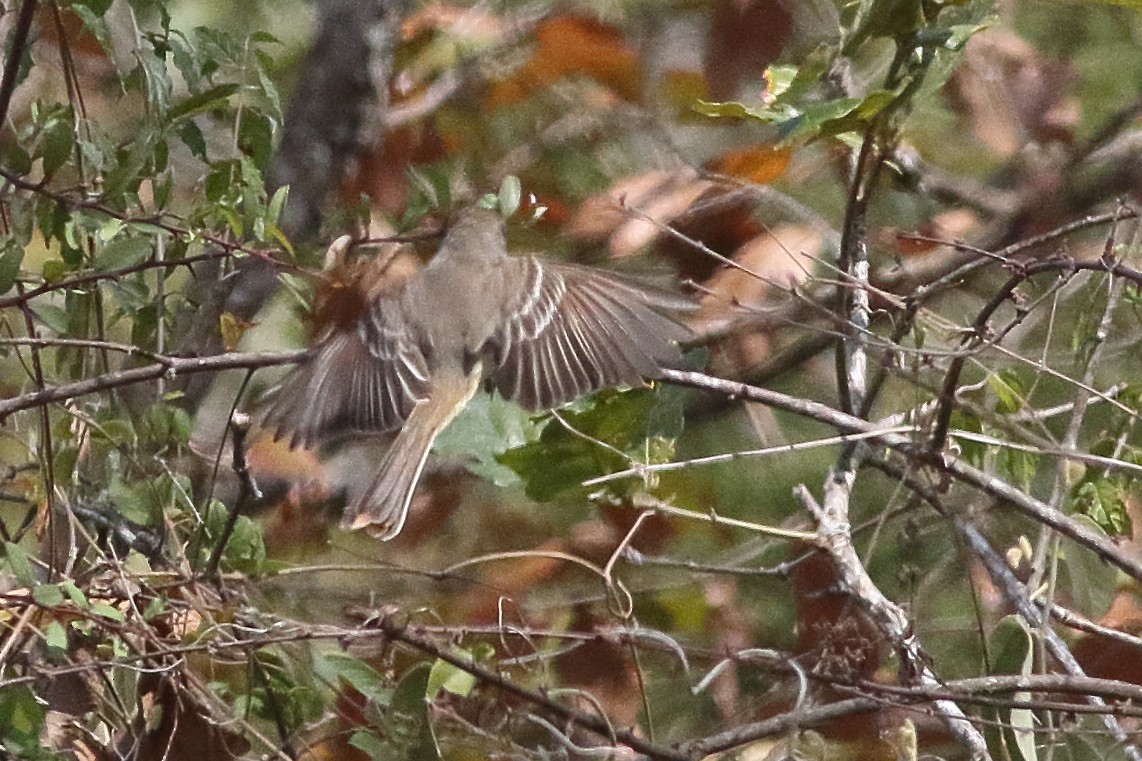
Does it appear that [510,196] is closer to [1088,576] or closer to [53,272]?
[53,272]

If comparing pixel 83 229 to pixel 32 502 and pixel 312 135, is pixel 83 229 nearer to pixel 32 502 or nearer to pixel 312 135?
pixel 32 502

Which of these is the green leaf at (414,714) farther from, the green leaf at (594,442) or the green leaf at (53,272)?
the green leaf at (53,272)

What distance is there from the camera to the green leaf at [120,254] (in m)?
1.79

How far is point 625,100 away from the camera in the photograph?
2.96 m

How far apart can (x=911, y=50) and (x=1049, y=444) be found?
1.48ft

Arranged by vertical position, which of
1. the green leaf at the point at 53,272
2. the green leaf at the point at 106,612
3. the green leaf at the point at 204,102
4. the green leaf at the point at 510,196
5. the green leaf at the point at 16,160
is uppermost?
the green leaf at the point at 204,102

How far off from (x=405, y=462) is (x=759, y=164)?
2.53ft

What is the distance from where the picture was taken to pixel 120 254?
1.79m

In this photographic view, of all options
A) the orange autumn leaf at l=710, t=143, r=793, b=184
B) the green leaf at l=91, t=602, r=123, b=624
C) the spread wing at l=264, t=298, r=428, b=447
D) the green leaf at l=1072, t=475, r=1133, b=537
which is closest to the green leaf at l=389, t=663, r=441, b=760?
the green leaf at l=91, t=602, r=123, b=624

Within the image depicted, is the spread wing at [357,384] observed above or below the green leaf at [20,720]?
above

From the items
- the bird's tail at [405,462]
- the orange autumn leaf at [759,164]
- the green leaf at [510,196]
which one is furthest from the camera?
the orange autumn leaf at [759,164]

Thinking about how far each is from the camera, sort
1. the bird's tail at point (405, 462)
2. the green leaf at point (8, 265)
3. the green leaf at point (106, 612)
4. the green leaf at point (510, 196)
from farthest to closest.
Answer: the bird's tail at point (405, 462) → the green leaf at point (510, 196) → the green leaf at point (8, 265) → the green leaf at point (106, 612)

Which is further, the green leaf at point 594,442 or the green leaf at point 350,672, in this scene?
the green leaf at point 594,442

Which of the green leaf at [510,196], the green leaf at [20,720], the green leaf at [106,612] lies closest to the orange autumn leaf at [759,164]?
the green leaf at [510,196]
